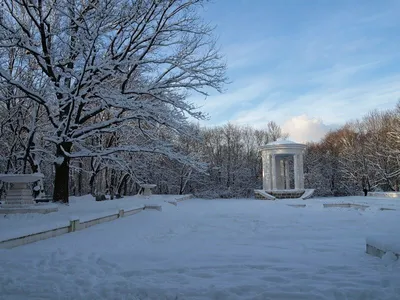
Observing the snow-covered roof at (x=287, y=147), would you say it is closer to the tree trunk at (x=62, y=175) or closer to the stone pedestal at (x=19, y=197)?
the tree trunk at (x=62, y=175)

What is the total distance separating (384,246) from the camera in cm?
544

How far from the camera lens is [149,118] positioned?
1347 cm

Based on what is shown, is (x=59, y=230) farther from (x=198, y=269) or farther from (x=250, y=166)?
(x=250, y=166)

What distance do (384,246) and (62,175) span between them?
12110 mm

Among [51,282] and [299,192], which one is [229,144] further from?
[51,282]

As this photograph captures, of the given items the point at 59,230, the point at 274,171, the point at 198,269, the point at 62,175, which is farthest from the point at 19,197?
the point at 274,171

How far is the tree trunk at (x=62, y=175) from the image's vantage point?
45.8 ft

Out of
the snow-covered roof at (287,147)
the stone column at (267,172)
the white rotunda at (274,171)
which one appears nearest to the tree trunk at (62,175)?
the white rotunda at (274,171)

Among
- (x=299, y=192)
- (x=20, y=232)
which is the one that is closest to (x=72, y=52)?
(x=20, y=232)

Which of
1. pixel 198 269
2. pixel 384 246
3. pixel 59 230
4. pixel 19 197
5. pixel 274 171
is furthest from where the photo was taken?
pixel 274 171

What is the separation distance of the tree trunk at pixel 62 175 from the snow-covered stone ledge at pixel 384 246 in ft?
37.1

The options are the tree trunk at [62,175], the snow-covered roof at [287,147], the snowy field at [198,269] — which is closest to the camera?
the snowy field at [198,269]

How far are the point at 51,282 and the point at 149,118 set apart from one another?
9.52 meters

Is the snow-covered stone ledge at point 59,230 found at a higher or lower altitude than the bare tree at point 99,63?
lower
